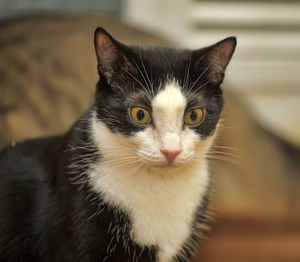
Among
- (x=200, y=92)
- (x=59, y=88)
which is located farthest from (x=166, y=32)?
(x=200, y=92)

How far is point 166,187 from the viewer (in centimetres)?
124

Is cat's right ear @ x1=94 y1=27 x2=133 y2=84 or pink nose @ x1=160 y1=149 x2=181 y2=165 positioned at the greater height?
cat's right ear @ x1=94 y1=27 x2=133 y2=84

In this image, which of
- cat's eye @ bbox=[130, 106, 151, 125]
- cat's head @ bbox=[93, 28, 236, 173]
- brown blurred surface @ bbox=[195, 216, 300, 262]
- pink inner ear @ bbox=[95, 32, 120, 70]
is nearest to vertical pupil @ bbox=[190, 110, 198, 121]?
cat's head @ bbox=[93, 28, 236, 173]

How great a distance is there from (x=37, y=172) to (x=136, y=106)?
0.32 metres

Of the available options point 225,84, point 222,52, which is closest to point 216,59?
point 222,52

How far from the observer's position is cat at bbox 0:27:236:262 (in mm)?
1157

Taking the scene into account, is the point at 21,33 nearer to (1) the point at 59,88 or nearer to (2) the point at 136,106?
(1) the point at 59,88

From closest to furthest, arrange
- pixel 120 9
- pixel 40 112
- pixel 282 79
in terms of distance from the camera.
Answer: pixel 40 112, pixel 120 9, pixel 282 79

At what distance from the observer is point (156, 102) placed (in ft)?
3.75

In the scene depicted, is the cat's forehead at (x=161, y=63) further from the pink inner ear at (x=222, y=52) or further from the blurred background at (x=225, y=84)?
the blurred background at (x=225, y=84)

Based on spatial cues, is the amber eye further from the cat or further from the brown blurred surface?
the brown blurred surface

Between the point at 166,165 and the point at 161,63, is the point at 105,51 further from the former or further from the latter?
the point at 166,165

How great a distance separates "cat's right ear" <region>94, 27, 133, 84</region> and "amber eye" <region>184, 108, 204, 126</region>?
0.17 m

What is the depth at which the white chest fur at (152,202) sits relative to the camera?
1195 mm
